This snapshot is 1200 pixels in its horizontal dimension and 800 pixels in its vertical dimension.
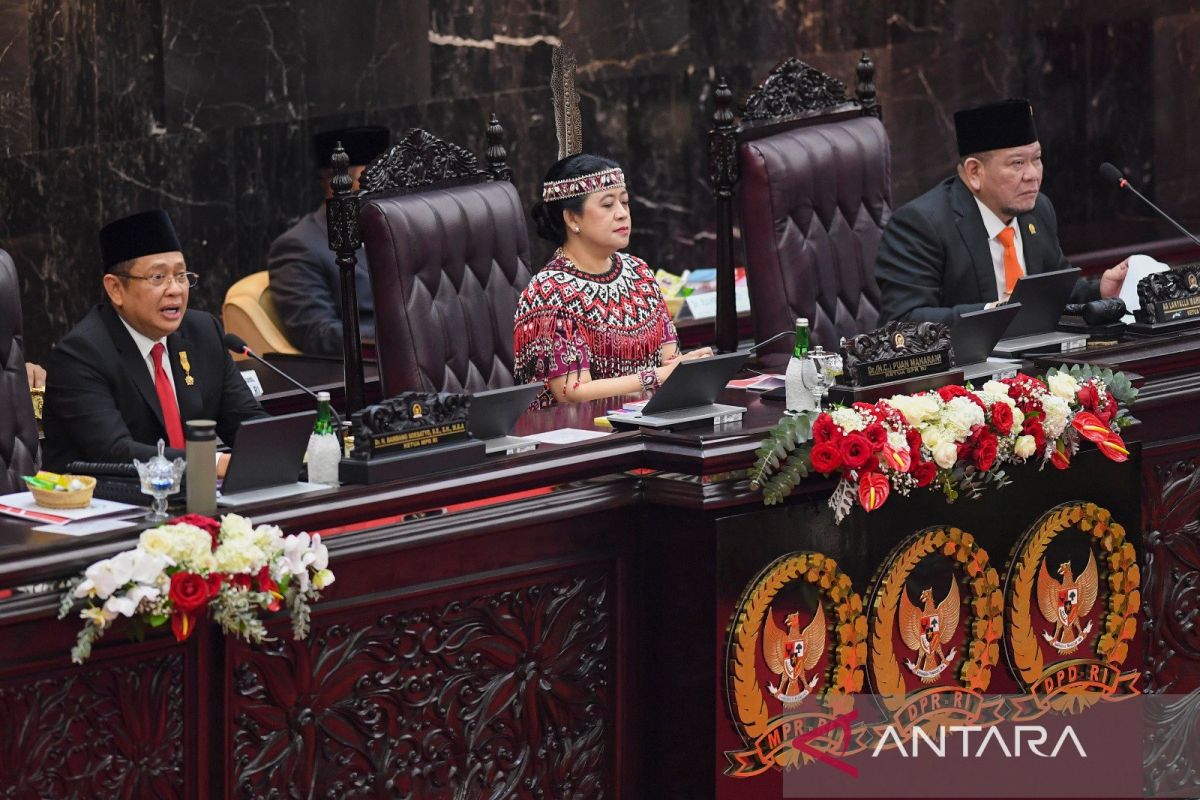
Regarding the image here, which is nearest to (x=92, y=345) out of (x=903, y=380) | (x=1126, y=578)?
(x=903, y=380)

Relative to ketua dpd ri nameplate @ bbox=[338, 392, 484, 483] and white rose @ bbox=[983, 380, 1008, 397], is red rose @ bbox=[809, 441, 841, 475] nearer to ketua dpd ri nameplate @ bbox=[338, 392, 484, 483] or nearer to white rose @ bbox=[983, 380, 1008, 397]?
white rose @ bbox=[983, 380, 1008, 397]

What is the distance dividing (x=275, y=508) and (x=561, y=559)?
21.6 inches

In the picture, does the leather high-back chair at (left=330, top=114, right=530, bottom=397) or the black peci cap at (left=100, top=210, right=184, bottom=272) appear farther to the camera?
the leather high-back chair at (left=330, top=114, right=530, bottom=397)

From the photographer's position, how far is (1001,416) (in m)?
3.50

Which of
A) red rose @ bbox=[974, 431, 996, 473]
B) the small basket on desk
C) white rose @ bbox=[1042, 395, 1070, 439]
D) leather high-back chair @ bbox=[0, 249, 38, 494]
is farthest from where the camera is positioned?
leather high-back chair @ bbox=[0, 249, 38, 494]

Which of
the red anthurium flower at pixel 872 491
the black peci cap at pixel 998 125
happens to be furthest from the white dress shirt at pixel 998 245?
the red anthurium flower at pixel 872 491

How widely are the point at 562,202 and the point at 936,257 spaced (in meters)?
0.95

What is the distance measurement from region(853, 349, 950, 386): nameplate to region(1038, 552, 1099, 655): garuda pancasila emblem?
1.37ft

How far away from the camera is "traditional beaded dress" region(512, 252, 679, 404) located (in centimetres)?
425

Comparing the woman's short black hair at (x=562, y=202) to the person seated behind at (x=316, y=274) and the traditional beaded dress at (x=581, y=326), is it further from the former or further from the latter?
the person seated behind at (x=316, y=274)

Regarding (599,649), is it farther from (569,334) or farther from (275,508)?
(569,334)

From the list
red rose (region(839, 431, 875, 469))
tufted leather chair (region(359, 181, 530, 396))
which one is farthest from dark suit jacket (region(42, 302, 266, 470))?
red rose (region(839, 431, 875, 469))

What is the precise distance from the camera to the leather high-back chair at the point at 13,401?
150 inches

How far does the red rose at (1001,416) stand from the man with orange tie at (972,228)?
1073mm
